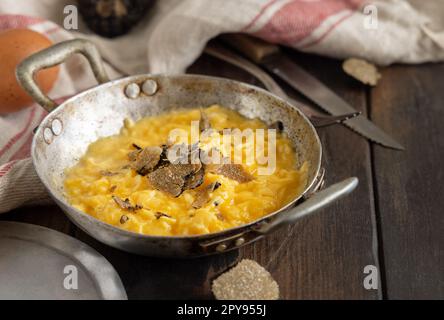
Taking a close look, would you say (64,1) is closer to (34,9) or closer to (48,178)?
(34,9)

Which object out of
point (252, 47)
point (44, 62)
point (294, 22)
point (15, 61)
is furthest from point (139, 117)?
point (294, 22)

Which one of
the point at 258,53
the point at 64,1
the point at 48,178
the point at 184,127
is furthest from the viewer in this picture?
the point at 64,1

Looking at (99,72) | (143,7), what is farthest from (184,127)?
(143,7)

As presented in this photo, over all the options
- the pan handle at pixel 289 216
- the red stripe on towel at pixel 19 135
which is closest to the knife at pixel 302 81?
the pan handle at pixel 289 216

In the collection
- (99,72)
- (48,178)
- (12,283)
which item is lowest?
(12,283)

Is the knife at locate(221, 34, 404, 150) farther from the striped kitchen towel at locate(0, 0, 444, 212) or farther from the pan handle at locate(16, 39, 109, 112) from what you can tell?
the pan handle at locate(16, 39, 109, 112)

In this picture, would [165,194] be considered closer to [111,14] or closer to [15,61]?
[15,61]
